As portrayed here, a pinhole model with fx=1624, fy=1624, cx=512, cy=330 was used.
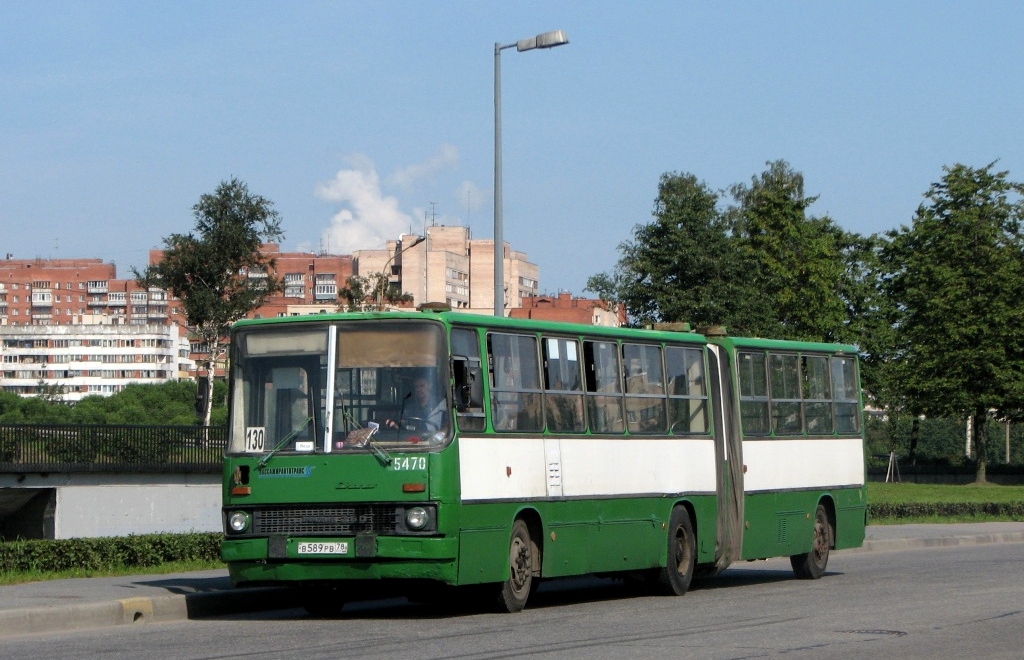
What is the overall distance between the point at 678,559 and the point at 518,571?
368 cm

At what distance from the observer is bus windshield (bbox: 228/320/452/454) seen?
49.0 ft

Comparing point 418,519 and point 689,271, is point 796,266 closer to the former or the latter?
point 689,271

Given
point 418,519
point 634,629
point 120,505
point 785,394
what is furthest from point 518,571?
point 120,505

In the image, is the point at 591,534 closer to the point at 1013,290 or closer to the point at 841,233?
the point at 1013,290

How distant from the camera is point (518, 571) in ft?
52.5

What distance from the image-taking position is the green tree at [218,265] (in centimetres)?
6159

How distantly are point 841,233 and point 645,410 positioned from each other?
64.1 metres

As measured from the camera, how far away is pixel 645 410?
18641 mm

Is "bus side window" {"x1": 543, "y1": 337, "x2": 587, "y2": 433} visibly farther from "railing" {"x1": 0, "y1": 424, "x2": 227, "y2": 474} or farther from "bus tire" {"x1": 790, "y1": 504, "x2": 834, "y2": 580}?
"railing" {"x1": 0, "y1": 424, "x2": 227, "y2": 474}

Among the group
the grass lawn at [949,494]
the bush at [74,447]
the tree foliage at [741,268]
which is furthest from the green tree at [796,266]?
the bush at [74,447]

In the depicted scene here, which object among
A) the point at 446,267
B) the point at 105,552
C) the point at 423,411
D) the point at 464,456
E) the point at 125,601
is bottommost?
the point at 125,601

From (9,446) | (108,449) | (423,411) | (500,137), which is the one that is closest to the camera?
(423,411)

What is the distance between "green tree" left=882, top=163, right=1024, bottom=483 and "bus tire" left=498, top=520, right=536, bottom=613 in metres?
55.9

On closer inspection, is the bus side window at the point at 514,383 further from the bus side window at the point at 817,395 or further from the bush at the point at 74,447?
the bush at the point at 74,447
